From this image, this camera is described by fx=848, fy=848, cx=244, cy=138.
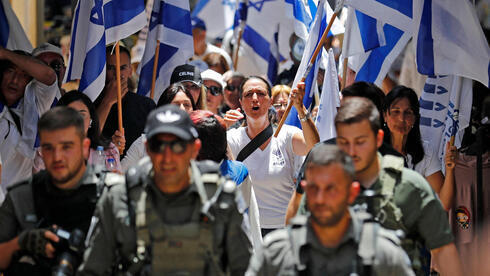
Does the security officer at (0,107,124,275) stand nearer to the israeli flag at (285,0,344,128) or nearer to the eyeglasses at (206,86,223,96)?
the israeli flag at (285,0,344,128)

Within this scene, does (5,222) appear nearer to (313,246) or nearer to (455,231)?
(313,246)

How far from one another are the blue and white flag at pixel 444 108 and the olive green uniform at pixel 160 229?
362cm

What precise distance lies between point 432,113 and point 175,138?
416 cm

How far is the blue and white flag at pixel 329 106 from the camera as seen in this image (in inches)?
284

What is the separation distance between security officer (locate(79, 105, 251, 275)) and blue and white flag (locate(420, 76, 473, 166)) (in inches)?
143

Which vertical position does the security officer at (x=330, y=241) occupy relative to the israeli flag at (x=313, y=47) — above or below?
below

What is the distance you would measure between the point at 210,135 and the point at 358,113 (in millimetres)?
1360

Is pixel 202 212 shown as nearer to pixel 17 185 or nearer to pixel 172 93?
pixel 17 185

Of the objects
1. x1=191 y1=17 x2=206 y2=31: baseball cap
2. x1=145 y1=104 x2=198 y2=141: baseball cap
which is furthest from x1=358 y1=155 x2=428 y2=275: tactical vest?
x1=191 y1=17 x2=206 y2=31: baseball cap

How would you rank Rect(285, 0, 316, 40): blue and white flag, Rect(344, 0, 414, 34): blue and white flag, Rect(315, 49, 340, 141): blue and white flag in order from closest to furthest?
1. Rect(315, 49, 340, 141): blue and white flag
2. Rect(344, 0, 414, 34): blue and white flag
3. Rect(285, 0, 316, 40): blue and white flag

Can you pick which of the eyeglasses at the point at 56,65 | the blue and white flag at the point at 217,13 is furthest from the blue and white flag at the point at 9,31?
the blue and white flag at the point at 217,13

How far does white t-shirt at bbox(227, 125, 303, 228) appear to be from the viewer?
7.37 metres

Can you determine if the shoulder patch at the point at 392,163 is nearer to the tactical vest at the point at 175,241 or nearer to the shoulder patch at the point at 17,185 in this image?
the tactical vest at the point at 175,241

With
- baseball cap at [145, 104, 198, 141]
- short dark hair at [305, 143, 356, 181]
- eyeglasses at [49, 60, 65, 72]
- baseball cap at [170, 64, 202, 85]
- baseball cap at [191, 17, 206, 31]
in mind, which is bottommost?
short dark hair at [305, 143, 356, 181]
